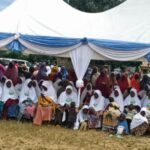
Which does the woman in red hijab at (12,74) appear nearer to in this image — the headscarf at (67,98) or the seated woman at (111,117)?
the headscarf at (67,98)

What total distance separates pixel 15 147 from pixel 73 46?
10.7 feet

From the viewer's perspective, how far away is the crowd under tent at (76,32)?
35.6ft

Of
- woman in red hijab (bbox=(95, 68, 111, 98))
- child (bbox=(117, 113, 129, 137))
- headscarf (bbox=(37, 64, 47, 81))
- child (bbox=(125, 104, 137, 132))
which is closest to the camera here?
child (bbox=(117, 113, 129, 137))

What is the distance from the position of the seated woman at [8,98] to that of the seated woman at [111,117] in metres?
2.44

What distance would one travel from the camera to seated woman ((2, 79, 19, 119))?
11.6 metres

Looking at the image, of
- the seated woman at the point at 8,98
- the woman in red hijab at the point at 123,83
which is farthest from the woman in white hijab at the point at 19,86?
the woman in red hijab at the point at 123,83

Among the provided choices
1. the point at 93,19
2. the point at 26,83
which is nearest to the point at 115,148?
the point at 26,83

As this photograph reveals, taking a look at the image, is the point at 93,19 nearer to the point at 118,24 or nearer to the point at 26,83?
the point at 118,24

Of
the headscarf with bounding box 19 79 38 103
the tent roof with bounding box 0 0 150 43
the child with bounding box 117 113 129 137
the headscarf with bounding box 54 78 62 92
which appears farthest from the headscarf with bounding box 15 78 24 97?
the child with bounding box 117 113 129 137

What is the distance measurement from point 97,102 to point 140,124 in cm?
129

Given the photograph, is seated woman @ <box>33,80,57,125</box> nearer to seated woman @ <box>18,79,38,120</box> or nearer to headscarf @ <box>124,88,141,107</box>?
seated woman @ <box>18,79,38,120</box>

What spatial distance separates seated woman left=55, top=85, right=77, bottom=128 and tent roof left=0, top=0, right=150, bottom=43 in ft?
4.90

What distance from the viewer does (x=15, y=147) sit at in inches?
342

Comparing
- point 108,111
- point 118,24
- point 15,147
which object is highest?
point 118,24
